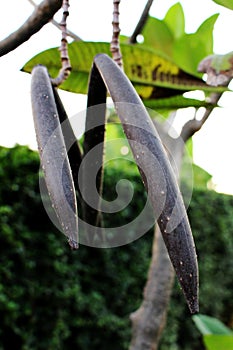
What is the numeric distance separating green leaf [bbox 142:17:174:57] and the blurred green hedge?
1642 millimetres

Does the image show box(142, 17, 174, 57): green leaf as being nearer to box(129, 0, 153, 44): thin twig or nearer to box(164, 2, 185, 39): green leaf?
box(164, 2, 185, 39): green leaf

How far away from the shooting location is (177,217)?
0.92 feet

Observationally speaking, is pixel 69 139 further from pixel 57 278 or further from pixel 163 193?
pixel 57 278

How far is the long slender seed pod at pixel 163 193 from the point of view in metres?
0.28

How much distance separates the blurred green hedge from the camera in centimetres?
274

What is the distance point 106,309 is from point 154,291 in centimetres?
218

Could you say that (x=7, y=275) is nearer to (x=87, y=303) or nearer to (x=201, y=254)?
(x=87, y=303)

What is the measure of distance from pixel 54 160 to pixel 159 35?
39.2 inches

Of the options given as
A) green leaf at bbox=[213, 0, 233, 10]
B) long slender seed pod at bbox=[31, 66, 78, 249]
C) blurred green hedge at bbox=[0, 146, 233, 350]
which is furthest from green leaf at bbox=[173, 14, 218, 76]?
blurred green hedge at bbox=[0, 146, 233, 350]

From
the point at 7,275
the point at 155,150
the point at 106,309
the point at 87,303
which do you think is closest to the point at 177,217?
the point at 155,150

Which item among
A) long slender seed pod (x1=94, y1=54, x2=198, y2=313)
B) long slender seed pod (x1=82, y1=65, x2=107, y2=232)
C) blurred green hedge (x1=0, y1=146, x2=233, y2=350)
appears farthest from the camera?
blurred green hedge (x1=0, y1=146, x2=233, y2=350)

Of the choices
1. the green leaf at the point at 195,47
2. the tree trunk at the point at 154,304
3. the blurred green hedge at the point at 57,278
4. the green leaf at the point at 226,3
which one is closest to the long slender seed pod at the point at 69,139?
the green leaf at the point at 226,3

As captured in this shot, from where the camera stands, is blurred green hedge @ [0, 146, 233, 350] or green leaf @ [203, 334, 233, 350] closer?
green leaf @ [203, 334, 233, 350]

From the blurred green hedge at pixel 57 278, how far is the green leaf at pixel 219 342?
1.66 meters
